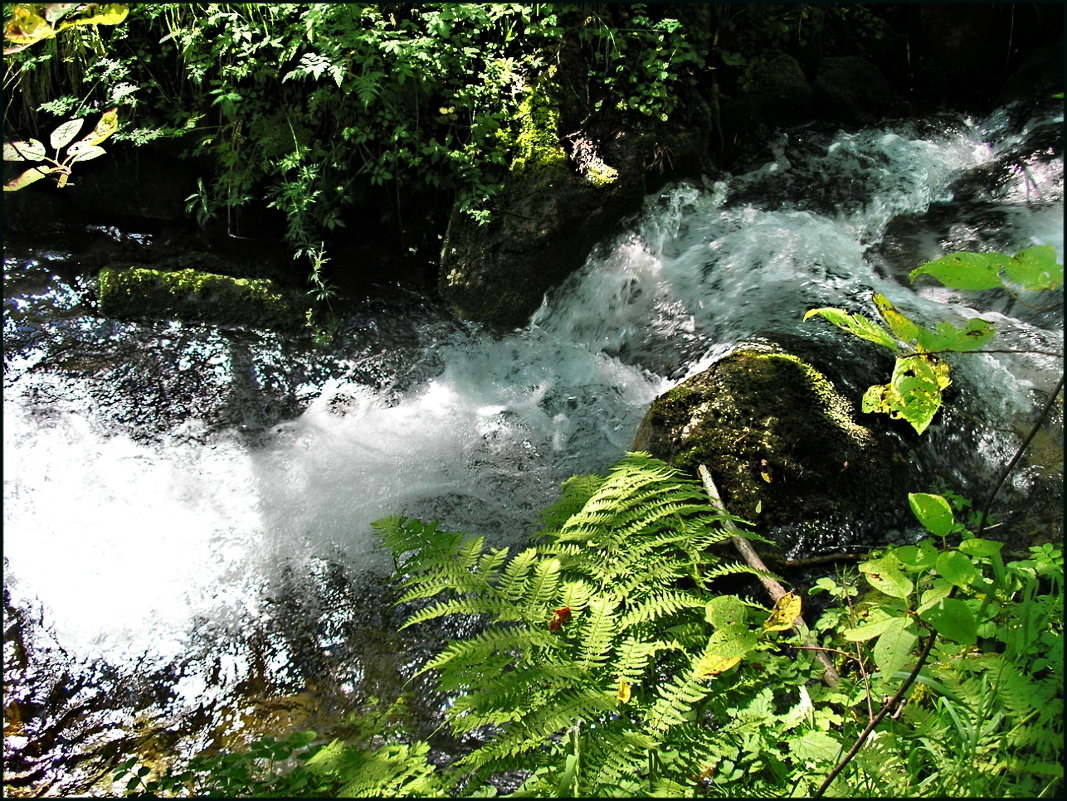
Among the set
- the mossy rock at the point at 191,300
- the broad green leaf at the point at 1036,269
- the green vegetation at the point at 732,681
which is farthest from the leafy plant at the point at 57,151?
the mossy rock at the point at 191,300

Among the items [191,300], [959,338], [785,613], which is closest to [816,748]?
[785,613]

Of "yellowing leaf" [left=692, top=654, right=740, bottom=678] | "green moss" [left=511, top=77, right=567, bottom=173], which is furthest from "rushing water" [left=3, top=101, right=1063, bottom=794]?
"yellowing leaf" [left=692, top=654, right=740, bottom=678]

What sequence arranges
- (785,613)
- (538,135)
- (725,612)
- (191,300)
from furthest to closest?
(538,135), (191,300), (785,613), (725,612)

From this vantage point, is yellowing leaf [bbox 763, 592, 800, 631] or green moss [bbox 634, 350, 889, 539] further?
green moss [bbox 634, 350, 889, 539]

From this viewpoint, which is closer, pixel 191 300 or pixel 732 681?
pixel 732 681

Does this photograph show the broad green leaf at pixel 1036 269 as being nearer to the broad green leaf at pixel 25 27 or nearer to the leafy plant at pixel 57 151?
the leafy plant at pixel 57 151

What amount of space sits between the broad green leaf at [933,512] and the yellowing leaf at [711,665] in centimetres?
56

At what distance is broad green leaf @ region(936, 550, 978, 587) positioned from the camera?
1.50 meters

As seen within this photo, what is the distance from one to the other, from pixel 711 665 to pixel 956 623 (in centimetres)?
57

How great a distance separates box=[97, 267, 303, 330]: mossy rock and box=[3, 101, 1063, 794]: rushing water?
12cm

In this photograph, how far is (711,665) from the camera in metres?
1.80

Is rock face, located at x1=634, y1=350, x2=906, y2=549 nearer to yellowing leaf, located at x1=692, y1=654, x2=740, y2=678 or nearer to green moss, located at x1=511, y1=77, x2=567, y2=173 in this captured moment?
yellowing leaf, located at x1=692, y1=654, x2=740, y2=678

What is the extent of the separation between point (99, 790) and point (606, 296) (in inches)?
153

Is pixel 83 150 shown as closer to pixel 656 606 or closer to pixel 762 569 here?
pixel 656 606
